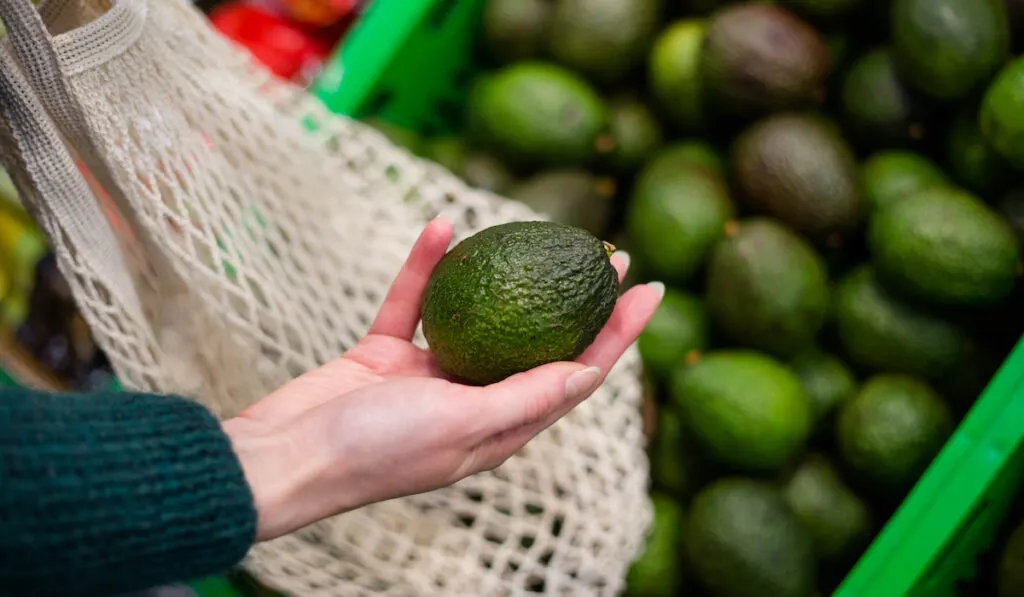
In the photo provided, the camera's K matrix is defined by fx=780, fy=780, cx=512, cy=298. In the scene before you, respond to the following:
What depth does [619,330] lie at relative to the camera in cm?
109

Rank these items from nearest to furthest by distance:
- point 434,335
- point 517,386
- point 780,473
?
point 517,386
point 434,335
point 780,473

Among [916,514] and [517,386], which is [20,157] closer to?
[517,386]

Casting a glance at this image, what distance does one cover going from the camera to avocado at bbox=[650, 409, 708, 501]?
158 cm

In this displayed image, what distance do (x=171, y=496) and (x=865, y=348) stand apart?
1.28 meters

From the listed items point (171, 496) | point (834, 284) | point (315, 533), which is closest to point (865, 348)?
point (834, 284)

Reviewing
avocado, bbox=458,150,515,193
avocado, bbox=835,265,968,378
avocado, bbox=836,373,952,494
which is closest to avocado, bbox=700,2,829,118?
avocado, bbox=835,265,968,378

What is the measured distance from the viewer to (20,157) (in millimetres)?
972

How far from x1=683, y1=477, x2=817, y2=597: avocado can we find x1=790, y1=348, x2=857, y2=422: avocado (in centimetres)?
24

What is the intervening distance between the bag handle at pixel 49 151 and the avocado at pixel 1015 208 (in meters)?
1.53

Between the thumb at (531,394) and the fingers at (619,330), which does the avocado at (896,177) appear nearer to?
the fingers at (619,330)

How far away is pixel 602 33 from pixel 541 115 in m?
0.24

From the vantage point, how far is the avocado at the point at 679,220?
5.27 feet

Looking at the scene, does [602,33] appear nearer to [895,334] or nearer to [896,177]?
[896,177]

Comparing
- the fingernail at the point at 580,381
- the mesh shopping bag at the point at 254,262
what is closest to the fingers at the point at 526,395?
the fingernail at the point at 580,381
